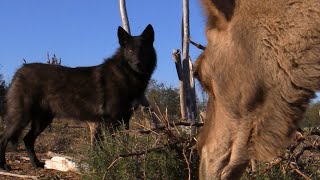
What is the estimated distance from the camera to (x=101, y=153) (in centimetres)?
574

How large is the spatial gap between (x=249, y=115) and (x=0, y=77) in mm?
21095

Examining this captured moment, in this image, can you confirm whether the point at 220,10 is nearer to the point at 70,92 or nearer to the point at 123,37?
the point at 70,92

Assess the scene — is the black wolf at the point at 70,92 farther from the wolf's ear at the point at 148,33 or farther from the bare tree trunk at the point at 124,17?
the bare tree trunk at the point at 124,17

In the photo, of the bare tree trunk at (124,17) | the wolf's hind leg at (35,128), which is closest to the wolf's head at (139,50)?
the bare tree trunk at (124,17)

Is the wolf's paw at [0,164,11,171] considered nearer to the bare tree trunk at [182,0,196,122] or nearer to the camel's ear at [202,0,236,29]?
the bare tree trunk at [182,0,196,122]

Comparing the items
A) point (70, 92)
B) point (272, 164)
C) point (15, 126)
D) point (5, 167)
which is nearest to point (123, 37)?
point (70, 92)

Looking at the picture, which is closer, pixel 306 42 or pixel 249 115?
pixel 306 42

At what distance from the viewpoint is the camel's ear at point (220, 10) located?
351 cm

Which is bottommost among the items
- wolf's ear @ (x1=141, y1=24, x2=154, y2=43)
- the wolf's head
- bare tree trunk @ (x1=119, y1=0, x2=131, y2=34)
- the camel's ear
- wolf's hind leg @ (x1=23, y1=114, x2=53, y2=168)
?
wolf's hind leg @ (x1=23, y1=114, x2=53, y2=168)

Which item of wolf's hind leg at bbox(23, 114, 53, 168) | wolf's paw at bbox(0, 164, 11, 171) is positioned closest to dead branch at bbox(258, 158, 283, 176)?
wolf's paw at bbox(0, 164, 11, 171)

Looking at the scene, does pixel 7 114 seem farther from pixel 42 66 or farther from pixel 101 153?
pixel 101 153

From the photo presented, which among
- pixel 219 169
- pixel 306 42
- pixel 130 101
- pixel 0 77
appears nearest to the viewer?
pixel 306 42

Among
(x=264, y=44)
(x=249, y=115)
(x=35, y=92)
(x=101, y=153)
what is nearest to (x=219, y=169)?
(x=249, y=115)

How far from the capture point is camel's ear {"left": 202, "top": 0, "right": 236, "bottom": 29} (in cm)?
351
